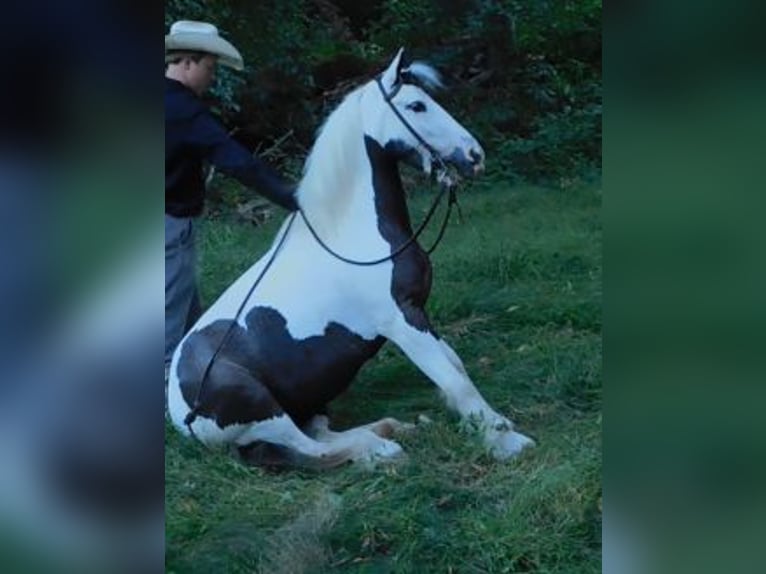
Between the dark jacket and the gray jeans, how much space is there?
5cm

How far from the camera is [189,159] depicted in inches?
150

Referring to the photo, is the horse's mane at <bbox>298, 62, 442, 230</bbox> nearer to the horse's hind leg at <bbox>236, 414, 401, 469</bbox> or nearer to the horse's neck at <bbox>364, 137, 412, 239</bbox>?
the horse's neck at <bbox>364, 137, 412, 239</bbox>

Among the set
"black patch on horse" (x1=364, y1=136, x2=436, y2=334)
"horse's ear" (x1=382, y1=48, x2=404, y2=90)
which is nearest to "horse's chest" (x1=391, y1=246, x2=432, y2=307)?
"black patch on horse" (x1=364, y1=136, x2=436, y2=334)

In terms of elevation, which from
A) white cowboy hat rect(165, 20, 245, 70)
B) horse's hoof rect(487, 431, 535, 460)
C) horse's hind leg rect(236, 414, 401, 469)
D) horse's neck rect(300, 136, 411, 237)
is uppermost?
white cowboy hat rect(165, 20, 245, 70)

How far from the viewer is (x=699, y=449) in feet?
12.0

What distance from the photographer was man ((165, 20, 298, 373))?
3756 millimetres

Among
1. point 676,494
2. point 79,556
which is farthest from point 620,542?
point 79,556

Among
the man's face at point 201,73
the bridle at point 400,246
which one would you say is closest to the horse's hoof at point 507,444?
the bridle at point 400,246

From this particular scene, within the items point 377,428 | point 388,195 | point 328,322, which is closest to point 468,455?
point 377,428

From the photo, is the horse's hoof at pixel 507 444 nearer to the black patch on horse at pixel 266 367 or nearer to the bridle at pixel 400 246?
the black patch on horse at pixel 266 367

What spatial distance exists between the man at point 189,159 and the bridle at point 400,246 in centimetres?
10

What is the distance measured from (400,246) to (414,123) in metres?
0.36

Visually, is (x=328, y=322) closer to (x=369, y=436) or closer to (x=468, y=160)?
(x=369, y=436)

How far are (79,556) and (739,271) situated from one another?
2047 mm
